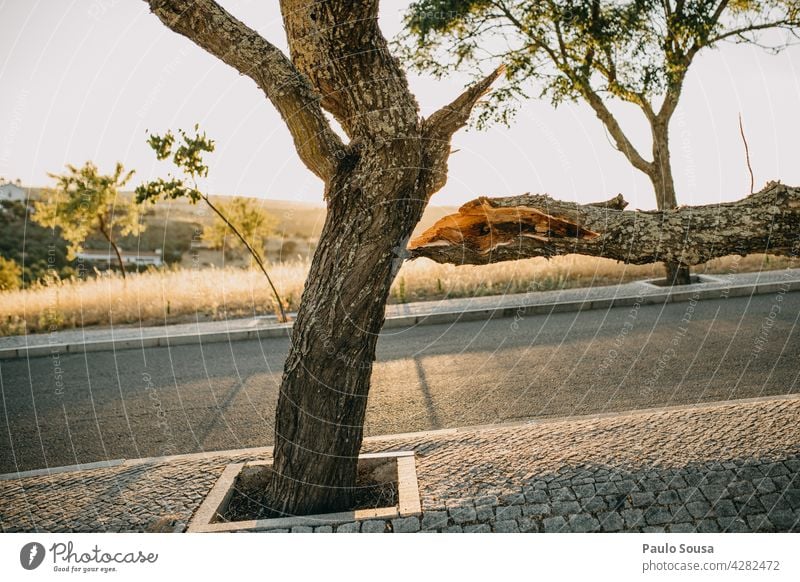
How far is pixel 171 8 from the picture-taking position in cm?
342

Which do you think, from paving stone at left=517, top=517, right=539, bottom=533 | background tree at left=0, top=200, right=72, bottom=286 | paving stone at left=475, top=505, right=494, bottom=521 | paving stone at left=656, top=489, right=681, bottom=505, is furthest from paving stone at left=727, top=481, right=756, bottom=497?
background tree at left=0, top=200, right=72, bottom=286

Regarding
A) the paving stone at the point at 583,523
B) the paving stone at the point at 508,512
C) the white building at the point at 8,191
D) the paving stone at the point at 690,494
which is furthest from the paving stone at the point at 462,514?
the white building at the point at 8,191

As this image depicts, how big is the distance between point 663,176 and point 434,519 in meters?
9.15

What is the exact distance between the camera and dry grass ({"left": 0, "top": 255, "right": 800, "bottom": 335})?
38.0 ft

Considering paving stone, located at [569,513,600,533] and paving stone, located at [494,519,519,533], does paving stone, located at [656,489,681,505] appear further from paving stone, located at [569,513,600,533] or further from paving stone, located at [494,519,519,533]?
paving stone, located at [494,519,519,533]

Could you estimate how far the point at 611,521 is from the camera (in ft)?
10.6

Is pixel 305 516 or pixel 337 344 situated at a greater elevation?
pixel 337 344

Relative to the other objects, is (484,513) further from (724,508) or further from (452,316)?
(452,316)

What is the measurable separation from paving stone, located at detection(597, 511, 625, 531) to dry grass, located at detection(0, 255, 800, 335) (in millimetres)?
8227

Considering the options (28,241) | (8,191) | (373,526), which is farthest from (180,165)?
(28,241)

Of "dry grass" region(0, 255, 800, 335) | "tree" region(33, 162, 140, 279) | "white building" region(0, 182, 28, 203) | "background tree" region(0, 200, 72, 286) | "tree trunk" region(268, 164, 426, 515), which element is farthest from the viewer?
"background tree" region(0, 200, 72, 286)

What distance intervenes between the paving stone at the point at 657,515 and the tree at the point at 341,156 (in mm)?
1538

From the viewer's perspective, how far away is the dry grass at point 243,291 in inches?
456

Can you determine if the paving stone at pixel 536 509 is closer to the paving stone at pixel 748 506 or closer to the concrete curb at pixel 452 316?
the paving stone at pixel 748 506
